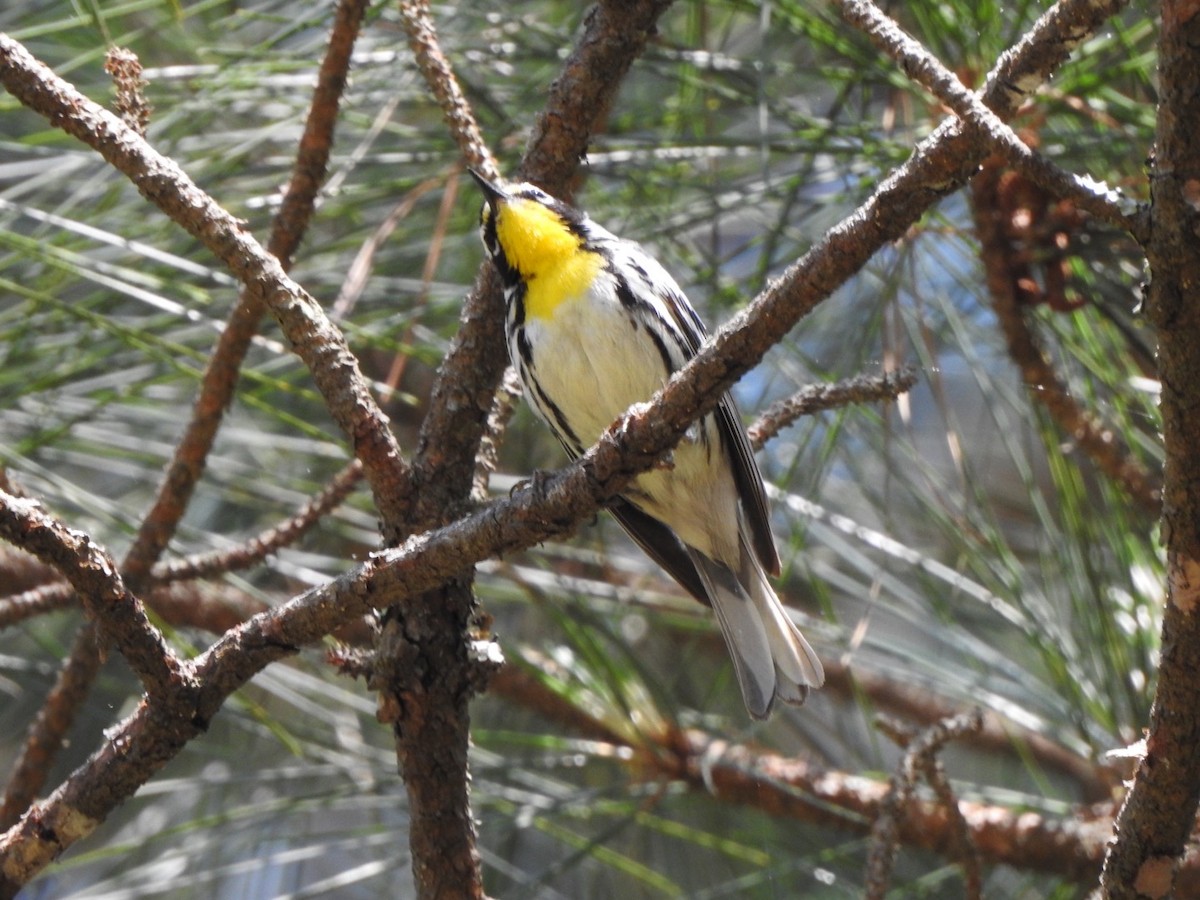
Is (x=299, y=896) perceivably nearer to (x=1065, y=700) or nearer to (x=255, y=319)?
(x=255, y=319)

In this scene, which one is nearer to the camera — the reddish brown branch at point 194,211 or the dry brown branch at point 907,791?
the reddish brown branch at point 194,211

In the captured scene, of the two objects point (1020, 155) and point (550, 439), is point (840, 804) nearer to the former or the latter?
point (550, 439)

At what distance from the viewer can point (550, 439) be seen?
8.01ft

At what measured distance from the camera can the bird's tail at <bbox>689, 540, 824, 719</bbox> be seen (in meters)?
1.62

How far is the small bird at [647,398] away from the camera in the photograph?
1646 millimetres

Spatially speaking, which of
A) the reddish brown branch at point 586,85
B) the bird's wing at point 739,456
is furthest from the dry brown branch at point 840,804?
the reddish brown branch at point 586,85

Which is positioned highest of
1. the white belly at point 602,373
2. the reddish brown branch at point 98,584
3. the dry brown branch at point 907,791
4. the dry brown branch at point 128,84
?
the white belly at point 602,373

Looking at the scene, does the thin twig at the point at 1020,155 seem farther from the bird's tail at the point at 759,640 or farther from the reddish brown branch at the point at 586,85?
the bird's tail at the point at 759,640

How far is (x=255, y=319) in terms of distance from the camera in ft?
4.18

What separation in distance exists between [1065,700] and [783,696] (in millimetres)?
449

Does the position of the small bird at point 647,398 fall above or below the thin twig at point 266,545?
above

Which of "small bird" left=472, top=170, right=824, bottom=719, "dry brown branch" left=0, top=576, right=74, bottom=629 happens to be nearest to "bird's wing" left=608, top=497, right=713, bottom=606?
"small bird" left=472, top=170, right=824, bottom=719

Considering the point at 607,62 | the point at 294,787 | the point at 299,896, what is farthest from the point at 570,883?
the point at 607,62

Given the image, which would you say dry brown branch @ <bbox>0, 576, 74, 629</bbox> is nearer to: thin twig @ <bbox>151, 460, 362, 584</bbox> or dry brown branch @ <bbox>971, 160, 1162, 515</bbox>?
thin twig @ <bbox>151, 460, 362, 584</bbox>
